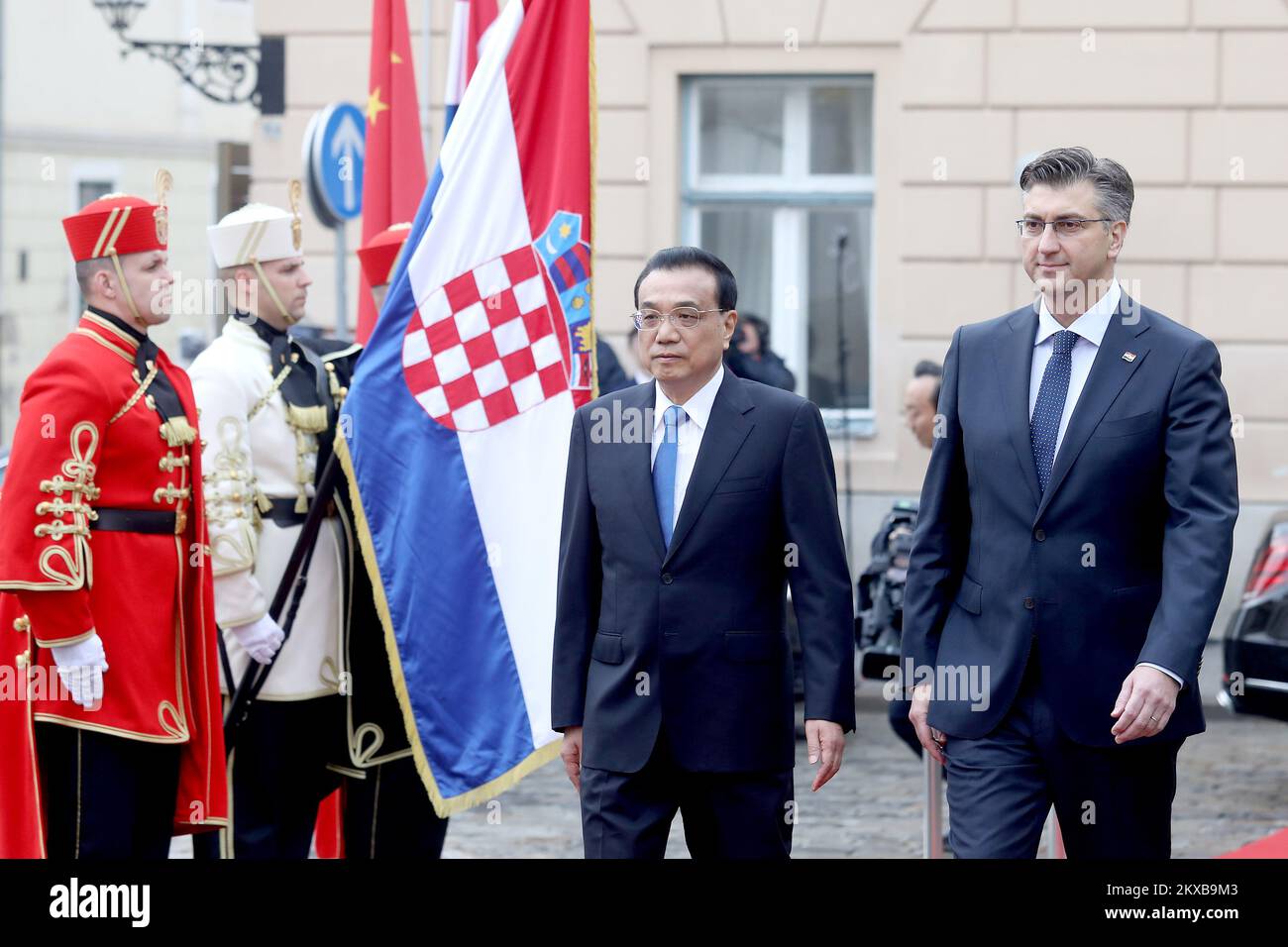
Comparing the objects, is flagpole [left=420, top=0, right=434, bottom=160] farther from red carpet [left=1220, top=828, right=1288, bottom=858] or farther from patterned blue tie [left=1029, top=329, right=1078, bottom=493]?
red carpet [left=1220, top=828, right=1288, bottom=858]

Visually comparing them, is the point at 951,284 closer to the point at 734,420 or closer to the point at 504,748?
the point at 504,748

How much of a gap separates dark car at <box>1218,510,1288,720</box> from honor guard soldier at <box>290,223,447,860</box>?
344 centimetres

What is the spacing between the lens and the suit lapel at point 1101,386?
158 inches

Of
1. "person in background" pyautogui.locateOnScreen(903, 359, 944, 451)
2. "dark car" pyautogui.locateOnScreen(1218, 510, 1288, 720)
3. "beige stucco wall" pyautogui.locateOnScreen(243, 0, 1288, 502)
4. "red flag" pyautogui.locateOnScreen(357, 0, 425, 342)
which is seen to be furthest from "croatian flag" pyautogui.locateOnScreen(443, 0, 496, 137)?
"beige stucco wall" pyautogui.locateOnScreen(243, 0, 1288, 502)

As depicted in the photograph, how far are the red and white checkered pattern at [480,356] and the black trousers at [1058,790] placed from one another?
2.02 m

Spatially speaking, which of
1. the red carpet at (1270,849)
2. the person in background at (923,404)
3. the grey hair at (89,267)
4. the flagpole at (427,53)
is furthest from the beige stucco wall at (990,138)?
the red carpet at (1270,849)

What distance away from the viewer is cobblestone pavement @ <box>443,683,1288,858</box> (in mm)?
7281

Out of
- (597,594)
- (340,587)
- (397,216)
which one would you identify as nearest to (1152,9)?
(397,216)

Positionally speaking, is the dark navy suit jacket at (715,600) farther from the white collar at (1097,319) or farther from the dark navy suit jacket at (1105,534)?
the white collar at (1097,319)

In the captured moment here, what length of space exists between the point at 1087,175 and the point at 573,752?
1703mm

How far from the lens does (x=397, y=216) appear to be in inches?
281

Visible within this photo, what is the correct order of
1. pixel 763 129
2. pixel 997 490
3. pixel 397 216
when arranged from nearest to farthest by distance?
pixel 997 490, pixel 397 216, pixel 763 129

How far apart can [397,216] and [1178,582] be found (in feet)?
13.2

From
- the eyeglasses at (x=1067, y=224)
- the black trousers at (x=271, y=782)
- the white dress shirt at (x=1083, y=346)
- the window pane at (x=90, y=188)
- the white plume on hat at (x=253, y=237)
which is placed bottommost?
the black trousers at (x=271, y=782)
